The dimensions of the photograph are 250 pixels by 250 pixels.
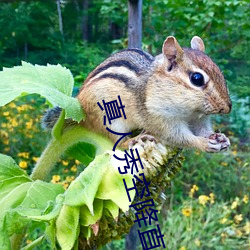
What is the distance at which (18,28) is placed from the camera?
131 inches

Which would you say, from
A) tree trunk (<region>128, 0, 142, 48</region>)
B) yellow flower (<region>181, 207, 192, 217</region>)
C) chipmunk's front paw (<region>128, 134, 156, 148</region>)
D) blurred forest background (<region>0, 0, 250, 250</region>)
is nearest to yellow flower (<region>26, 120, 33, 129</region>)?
blurred forest background (<region>0, 0, 250, 250</region>)

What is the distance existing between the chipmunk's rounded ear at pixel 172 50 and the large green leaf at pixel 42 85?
144mm

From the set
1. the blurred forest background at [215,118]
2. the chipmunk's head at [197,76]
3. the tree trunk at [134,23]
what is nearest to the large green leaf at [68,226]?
the chipmunk's head at [197,76]

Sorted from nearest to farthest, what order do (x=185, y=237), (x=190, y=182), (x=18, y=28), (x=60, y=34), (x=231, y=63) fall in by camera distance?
1. (x=185, y=237)
2. (x=231, y=63)
3. (x=190, y=182)
4. (x=18, y=28)
5. (x=60, y=34)


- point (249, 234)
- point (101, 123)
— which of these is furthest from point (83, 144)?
point (249, 234)

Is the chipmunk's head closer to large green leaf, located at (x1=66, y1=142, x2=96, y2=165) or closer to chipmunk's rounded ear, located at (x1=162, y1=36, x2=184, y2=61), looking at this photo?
chipmunk's rounded ear, located at (x1=162, y1=36, x2=184, y2=61)

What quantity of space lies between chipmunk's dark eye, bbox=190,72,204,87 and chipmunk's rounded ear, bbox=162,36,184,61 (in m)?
0.04

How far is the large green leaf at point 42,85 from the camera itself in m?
0.54

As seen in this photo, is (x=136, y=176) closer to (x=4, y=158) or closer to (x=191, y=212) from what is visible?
(x=4, y=158)

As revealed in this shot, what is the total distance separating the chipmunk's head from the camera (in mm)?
611

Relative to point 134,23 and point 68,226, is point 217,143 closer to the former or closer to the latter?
point 68,226

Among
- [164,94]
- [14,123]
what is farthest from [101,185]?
[14,123]

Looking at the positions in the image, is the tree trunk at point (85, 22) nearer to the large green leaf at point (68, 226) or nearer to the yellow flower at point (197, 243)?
the yellow flower at point (197, 243)

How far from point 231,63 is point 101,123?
1958 mm
